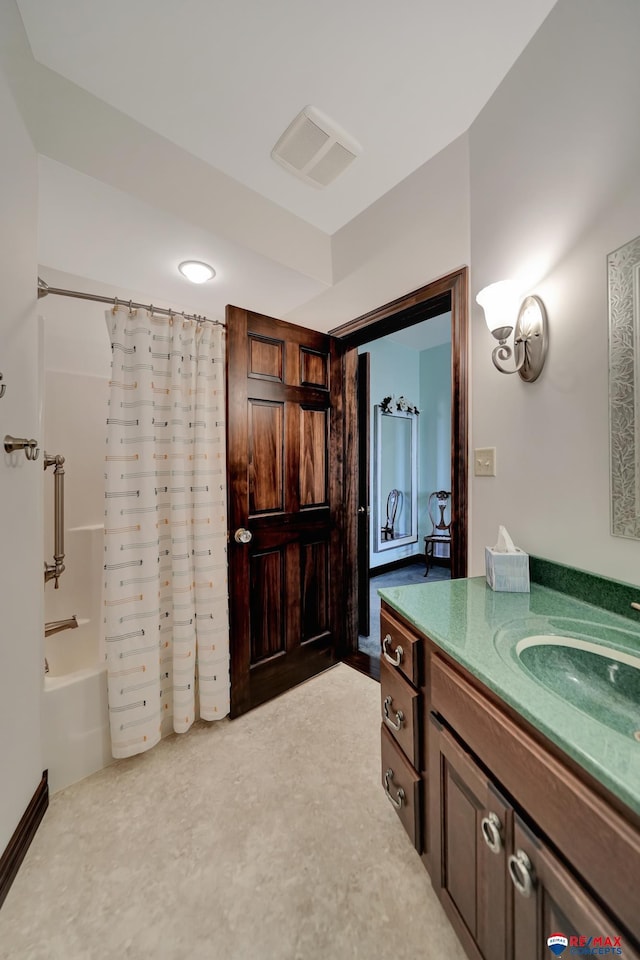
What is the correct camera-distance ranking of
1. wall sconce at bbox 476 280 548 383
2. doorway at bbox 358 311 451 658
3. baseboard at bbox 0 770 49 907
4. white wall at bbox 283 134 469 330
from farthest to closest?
doorway at bbox 358 311 451 658, white wall at bbox 283 134 469 330, wall sconce at bbox 476 280 548 383, baseboard at bbox 0 770 49 907

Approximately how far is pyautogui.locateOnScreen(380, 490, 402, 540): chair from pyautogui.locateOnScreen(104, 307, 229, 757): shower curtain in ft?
9.84

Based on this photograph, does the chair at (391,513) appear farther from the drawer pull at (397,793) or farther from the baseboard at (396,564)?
the drawer pull at (397,793)

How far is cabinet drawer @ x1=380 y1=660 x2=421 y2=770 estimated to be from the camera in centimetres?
104

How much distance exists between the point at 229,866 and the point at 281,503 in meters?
1.43

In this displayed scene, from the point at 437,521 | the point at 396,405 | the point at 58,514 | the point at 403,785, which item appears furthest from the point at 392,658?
the point at 437,521

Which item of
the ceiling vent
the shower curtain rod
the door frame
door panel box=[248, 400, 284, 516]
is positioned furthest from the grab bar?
the ceiling vent

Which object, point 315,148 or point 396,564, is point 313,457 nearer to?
point 315,148

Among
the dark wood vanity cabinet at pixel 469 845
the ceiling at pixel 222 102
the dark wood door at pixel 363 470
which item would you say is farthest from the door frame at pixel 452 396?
the dark wood vanity cabinet at pixel 469 845

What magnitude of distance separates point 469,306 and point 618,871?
1.75 m

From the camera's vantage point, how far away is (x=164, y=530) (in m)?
1.78

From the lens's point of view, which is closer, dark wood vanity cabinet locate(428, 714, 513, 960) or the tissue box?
dark wood vanity cabinet locate(428, 714, 513, 960)

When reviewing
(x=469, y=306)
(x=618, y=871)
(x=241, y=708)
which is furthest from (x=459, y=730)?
(x=469, y=306)

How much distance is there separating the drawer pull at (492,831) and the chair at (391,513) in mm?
3790

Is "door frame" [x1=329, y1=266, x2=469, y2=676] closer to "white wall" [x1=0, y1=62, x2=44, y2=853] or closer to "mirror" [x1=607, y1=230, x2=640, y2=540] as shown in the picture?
"mirror" [x1=607, y1=230, x2=640, y2=540]
